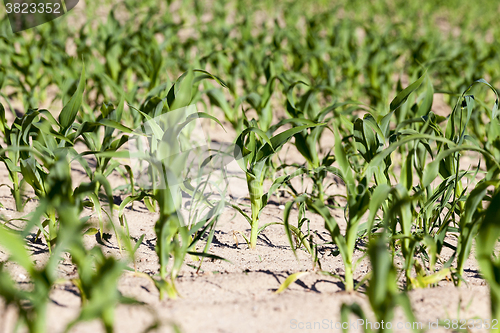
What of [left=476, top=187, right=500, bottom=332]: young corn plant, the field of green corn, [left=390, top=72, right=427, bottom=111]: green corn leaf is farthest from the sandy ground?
[left=390, top=72, right=427, bottom=111]: green corn leaf

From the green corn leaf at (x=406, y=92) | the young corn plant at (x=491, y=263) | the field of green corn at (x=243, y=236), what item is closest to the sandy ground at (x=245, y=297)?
the field of green corn at (x=243, y=236)

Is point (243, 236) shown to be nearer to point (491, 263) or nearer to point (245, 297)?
point (245, 297)

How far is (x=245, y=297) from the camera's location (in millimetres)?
1583

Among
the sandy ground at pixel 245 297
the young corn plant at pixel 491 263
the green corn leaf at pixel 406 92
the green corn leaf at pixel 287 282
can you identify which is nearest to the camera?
the young corn plant at pixel 491 263

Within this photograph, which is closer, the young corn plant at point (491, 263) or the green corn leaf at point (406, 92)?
the young corn plant at point (491, 263)

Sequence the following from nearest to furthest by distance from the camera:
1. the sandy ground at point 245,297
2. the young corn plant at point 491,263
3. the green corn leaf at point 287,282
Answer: the young corn plant at point 491,263
the sandy ground at point 245,297
the green corn leaf at point 287,282

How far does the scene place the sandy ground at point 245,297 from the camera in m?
1.36

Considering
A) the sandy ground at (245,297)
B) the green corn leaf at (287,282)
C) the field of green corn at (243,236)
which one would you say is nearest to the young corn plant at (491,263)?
the field of green corn at (243,236)

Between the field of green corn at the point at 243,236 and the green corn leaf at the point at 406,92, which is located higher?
the green corn leaf at the point at 406,92

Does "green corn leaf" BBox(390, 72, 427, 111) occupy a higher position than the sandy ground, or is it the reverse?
"green corn leaf" BBox(390, 72, 427, 111)

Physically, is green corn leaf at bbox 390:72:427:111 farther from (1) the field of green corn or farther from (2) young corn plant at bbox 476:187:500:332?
(2) young corn plant at bbox 476:187:500:332

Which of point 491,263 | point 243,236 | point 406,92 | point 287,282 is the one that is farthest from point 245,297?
point 406,92

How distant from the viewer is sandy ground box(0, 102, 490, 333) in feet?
4.48

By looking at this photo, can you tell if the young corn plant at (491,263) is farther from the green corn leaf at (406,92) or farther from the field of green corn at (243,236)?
the green corn leaf at (406,92)
